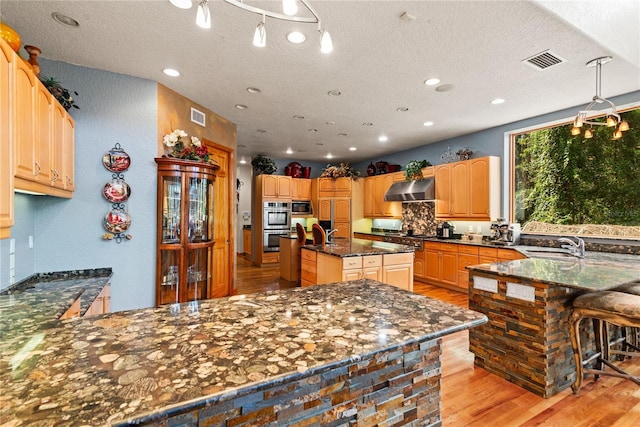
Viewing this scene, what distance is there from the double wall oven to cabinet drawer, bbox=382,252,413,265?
13.2ft

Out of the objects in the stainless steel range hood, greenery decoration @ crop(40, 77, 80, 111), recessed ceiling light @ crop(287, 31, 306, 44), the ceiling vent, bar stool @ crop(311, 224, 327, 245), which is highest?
recessed ceiling light @ crop(287, 31, 306, 44)

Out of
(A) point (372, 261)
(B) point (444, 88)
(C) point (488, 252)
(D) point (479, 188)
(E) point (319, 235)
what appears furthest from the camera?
(D) point (479, 188)

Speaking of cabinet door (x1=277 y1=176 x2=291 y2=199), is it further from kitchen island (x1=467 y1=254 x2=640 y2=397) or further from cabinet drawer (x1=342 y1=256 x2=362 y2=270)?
kitchen island (x1=467 y1=254 x2=640 y2=397)

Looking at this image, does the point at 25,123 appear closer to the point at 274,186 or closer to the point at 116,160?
the point at 116,160

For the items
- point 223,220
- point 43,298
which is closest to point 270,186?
point 223,220

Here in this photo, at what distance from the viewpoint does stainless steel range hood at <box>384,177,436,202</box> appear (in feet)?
19.0

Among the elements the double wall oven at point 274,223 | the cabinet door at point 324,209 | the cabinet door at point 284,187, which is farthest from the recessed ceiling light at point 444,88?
the double wall oven at point 274,223

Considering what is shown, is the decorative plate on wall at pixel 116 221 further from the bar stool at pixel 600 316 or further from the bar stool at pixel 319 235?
the bar stool at pixel 600 316

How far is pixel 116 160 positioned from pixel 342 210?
5.32 m

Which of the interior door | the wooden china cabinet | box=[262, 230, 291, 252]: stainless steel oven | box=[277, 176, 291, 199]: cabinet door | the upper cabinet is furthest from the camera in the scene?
box=[277, 176, 291, 199]: cabinet door

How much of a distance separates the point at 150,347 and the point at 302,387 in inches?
19.6

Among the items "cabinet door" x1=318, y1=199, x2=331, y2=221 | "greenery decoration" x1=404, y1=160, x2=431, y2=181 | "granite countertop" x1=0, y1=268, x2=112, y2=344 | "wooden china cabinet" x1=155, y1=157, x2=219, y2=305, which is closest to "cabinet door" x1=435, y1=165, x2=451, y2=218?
"greenery decoration" x1=404, y1=160, x2=431, y2=181

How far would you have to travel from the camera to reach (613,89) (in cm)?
346

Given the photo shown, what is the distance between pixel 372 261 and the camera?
11.6 feet
